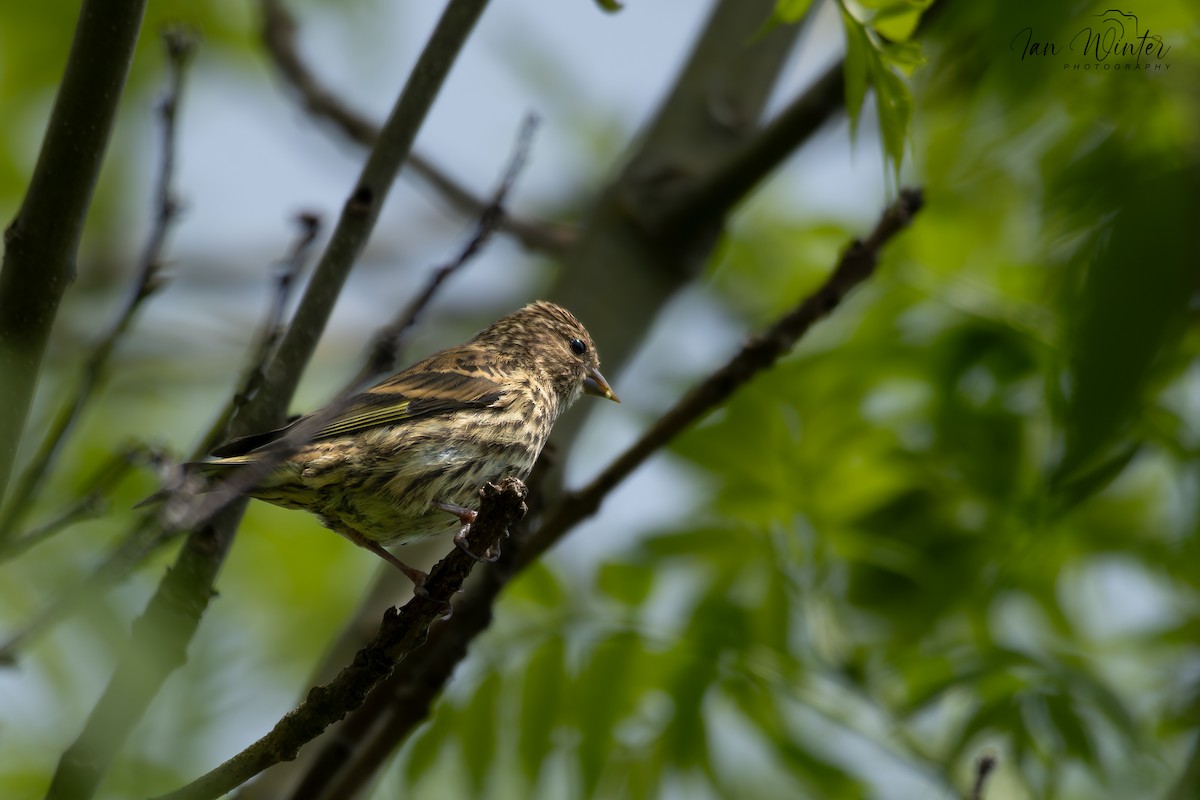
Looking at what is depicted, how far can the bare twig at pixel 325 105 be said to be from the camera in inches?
257

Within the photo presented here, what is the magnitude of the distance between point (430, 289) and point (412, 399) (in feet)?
2.97

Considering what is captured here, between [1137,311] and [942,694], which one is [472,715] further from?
[1137,311]

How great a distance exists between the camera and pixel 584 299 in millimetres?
A: 5227

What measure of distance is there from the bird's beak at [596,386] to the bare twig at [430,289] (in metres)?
1.15

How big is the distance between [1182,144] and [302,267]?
107 inches

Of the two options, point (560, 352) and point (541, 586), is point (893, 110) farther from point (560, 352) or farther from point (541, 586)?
point (560, 352)

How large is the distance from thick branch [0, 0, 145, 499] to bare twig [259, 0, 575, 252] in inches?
130

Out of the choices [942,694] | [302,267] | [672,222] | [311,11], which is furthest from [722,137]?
[311,11]

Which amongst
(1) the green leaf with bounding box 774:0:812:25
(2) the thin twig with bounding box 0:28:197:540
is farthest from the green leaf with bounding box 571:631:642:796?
(1) the green leaf with bounding box 774:0:812:25

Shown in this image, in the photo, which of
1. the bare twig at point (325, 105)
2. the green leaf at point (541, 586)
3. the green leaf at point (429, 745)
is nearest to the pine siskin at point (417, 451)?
the green leaf at point (541, 586)

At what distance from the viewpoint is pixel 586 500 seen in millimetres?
4254

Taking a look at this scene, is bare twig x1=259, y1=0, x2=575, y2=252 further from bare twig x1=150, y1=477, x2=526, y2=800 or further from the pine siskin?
bare twig x1=150, y1=477, x2=526, y2=800

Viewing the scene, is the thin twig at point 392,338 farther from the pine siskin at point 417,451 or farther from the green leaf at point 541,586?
the green leaf at point 541,586

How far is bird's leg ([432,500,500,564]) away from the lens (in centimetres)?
322
